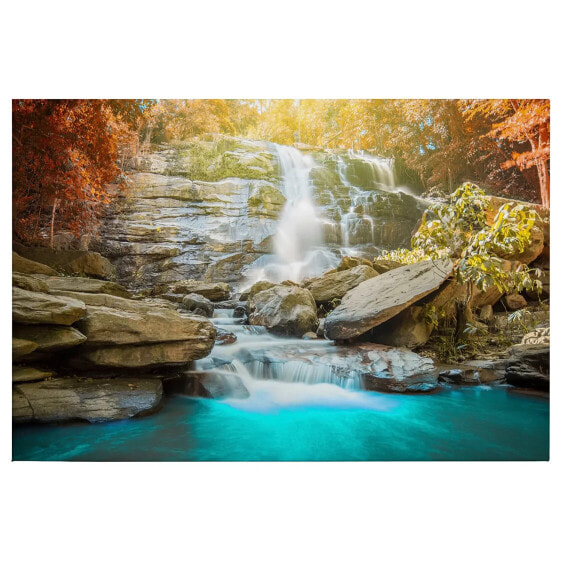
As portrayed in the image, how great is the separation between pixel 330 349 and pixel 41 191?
9.70 ft

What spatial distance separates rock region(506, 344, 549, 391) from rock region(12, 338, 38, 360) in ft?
12.3

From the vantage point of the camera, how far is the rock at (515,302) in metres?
3.02

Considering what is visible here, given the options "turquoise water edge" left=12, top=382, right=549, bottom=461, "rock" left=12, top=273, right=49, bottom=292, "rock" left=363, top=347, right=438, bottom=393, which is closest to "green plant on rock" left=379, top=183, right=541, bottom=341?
"rock" left=363, top=347, right=438, bottom=393

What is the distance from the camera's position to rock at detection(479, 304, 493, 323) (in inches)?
128

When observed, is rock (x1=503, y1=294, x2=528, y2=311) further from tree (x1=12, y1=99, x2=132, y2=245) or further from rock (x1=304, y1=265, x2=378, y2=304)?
tree (x1=12, y1=99, x2=132, y2=245)

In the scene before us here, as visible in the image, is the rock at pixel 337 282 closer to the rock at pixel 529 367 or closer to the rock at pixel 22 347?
the rock at pixel 529 367

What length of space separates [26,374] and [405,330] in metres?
3.32

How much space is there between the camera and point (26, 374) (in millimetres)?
2484

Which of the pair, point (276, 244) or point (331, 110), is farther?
point (276, 244)

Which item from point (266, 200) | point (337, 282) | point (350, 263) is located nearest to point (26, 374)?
point (266, 200)

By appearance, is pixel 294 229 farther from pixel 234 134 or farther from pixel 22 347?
pixel 22 347
